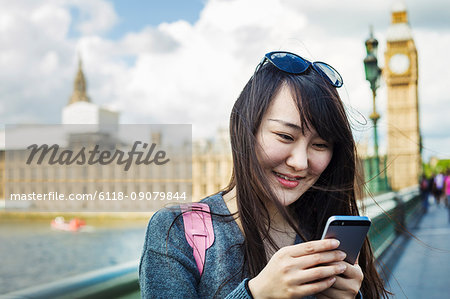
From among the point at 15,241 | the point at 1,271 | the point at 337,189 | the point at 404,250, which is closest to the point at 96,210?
the point at 15,241

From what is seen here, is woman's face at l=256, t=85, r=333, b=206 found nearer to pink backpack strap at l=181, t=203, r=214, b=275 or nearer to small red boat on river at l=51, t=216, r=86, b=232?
pink backpack strap at l=181, t=203, r=214, b=275

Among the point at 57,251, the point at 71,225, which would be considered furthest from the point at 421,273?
the point at 71,225

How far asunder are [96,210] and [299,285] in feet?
145

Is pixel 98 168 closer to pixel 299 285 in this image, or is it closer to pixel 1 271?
pixel 1 271

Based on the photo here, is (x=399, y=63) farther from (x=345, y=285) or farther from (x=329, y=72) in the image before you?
(x=345, y=285)

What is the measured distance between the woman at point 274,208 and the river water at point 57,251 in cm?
2818

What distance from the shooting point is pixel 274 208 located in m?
1.10

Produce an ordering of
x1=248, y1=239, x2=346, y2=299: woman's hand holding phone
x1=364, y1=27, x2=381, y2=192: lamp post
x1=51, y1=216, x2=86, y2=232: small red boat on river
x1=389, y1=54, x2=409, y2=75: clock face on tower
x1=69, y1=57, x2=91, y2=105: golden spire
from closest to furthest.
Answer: x1=248, y1=239, x2=346, y2=299: woman's hand holding phone < x1=364, y1=27, x2=381, y2=192: lamp post < x1=51, y1=216, x2=86, y2=232: small red boat on river < x1=389, y1=54, x2=409, y2=75: clock face on tower < x1=69, y1=57, x2=91, y2=105: golden spire

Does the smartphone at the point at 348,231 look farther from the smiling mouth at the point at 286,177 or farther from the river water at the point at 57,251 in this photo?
the river water at the point at 57,251

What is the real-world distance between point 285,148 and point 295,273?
27 cm

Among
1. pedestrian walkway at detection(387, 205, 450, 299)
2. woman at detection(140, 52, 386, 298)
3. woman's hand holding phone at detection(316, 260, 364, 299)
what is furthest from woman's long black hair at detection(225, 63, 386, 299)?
pedestrian walkway at detection(387, 205, 450, 299)

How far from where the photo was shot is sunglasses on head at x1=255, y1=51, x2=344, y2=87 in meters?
1.06

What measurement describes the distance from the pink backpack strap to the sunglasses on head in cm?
33

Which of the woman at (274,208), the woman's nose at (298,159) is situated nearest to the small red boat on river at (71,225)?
the woman at (274,208)
